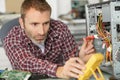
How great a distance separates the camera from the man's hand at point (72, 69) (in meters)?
1.08

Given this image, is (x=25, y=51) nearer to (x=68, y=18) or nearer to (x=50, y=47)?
(x=50, y=47)

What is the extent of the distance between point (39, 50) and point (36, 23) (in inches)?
8.9

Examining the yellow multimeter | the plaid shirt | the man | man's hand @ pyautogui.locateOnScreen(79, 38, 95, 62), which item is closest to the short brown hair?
the man

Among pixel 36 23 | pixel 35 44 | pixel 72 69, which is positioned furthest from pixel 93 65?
pixel 35 44

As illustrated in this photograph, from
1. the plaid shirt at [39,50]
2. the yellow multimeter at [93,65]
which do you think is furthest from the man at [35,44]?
the yellow multimeter at [93,65]

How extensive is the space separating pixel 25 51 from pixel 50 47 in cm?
24

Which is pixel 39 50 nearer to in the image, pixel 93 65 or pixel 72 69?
pixel 72 69

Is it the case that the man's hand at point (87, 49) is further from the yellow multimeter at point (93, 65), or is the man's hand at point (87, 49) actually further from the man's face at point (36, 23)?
the yellow multimeter at point (93, 65)

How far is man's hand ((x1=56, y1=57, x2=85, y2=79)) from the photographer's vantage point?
108 cm

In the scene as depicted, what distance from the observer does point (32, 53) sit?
1.52 metres

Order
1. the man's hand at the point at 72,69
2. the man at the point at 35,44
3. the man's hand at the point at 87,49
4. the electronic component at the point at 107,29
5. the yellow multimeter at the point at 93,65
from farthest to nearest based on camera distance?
1. the man's hand at the point at 87,49
2. the man at the point at 35,44
3. the electronic component at the point at 107,29
4. the man's hand at the point at 72,69
5. the yellow multimeter at the point at 93,65

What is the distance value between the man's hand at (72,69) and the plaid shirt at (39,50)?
3.4 inches

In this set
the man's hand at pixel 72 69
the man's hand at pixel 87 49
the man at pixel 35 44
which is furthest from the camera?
the man's hand at pixel 87 49

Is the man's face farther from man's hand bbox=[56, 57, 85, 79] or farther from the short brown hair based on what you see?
man's hand bbox=[56, 57, 85, 79]
